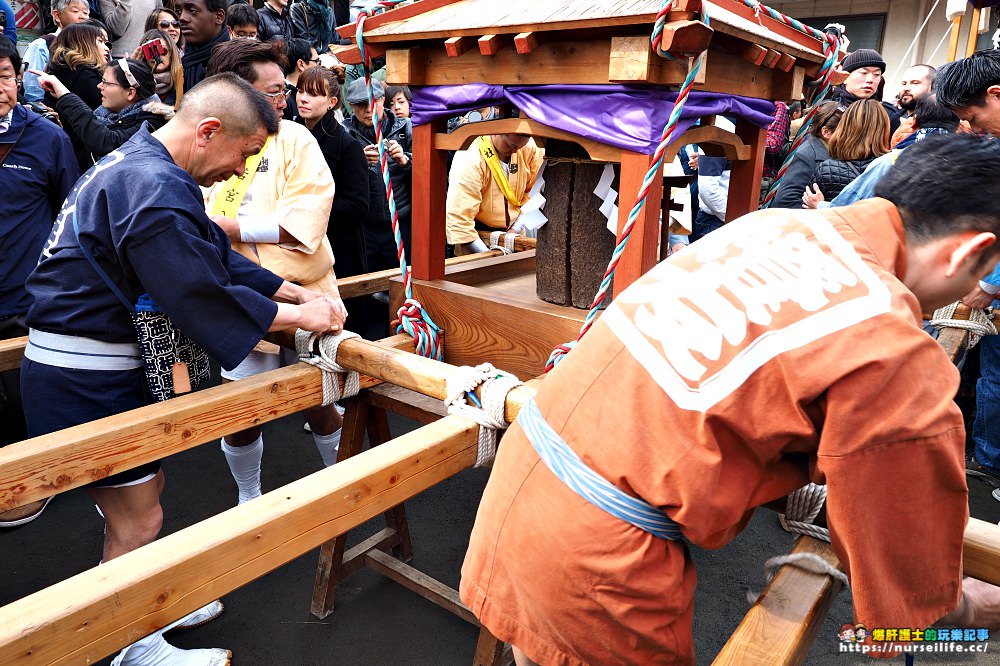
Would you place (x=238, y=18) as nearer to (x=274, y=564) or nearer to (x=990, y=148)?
(x=274, y=564)

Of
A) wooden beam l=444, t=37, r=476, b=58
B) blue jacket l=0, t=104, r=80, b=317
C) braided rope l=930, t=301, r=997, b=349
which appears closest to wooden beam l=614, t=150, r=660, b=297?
wooden beam l=444, t=37, r=476, b=58

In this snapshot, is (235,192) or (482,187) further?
(482,187)

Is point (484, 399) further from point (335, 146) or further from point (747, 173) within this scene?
point (335, 146)

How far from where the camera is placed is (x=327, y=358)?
2.06 m

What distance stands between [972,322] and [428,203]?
2.29m

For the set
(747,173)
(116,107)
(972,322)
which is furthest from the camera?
(116,107)

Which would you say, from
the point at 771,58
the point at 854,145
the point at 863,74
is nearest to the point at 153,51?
the point at 771,58

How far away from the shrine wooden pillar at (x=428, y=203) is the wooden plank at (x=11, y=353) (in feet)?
4.25

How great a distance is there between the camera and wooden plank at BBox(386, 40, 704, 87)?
5.65ft

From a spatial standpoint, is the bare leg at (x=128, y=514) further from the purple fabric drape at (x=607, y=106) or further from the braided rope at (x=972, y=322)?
the braided rope at (x=972, y=322)

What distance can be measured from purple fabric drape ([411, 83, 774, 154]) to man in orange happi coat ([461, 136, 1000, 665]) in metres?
0.63

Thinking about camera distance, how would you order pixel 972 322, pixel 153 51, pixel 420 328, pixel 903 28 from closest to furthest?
1. pixel 420 328
2. pixel 972 322
3. pixel 153 51
4. pixel 903 28

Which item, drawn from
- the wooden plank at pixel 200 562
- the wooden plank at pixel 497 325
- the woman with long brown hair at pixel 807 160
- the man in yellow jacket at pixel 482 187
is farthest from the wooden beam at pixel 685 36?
the woman with long brown hair at pixel 807 160

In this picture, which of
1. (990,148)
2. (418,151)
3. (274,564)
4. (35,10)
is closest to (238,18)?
(35,10)
